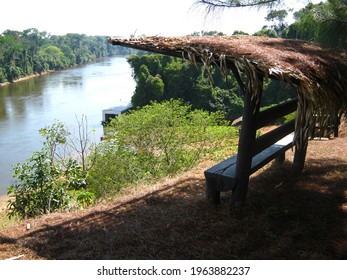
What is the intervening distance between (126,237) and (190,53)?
189cm

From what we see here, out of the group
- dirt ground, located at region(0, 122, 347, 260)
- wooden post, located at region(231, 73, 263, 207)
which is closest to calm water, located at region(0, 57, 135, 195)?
dirt ground, located at region(0, 122, 347, 260)

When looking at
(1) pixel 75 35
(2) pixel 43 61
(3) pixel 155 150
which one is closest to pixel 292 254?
(3) pixel 155 150

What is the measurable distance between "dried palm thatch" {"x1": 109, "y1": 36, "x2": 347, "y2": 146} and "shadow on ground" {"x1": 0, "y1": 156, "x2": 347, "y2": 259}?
95cm

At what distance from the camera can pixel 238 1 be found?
4.14m

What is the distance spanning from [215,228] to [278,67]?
5.41 ft

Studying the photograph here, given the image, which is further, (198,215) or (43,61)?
(43,61)

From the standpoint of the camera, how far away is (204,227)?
3432 millimetres

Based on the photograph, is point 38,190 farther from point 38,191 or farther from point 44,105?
point 44,105

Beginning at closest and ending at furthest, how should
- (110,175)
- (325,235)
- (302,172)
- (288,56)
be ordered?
(325,235)
(288,56)
(302,172)
(110,175)

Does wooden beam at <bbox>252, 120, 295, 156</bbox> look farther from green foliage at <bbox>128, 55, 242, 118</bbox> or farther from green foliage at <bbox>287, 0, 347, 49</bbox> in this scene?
green foliage at <bbox>128, 55, 242, 118</bbox>

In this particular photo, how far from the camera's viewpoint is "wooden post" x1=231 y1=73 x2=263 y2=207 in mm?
3312

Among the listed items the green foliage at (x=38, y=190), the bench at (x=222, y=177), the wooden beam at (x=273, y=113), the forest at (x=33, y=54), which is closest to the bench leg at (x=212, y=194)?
the bench at (x=222, y=177)

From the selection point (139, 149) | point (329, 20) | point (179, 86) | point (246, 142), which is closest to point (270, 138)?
point (246, 142)

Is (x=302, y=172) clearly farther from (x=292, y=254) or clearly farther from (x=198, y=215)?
(x=292, y=254)
